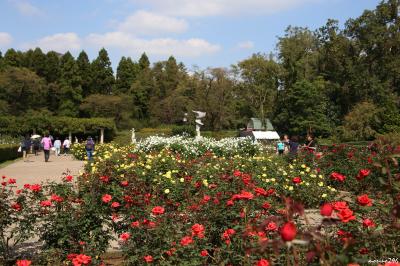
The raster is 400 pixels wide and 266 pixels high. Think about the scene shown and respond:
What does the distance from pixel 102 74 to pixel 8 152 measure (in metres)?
33.1

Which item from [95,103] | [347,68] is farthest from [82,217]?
[95,103]

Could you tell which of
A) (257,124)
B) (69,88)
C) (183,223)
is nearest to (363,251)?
(183,223)

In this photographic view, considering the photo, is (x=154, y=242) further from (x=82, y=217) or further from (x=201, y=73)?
(x=201, y=73)

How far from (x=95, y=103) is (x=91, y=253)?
47.5m

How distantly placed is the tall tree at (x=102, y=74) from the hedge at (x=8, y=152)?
2906 cm

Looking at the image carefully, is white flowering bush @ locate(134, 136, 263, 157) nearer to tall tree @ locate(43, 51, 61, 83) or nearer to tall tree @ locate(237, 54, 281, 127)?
tall tree @ locate(237, 54, 281, 127)

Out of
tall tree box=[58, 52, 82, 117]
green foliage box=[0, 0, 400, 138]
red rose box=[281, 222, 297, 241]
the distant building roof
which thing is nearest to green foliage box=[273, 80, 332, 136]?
green foliage box=[0, 0, 400, 138]

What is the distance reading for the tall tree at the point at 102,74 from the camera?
56.3 m

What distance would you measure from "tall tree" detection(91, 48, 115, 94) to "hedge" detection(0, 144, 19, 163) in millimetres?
29059

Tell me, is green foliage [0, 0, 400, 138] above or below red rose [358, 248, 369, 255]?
above

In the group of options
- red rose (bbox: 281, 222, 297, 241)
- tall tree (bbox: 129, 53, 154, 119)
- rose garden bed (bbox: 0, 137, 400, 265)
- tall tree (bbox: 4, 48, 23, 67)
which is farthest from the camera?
tall tree (bbox: 129, 53, 154, 119)

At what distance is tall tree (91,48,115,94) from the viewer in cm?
5631

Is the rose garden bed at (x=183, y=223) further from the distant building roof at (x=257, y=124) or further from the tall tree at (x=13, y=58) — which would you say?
the tall tree at (x=13, y=58)

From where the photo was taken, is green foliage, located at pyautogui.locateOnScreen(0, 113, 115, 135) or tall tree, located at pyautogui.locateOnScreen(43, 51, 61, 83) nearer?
green foliage, located at pyautogui.locateOnScreen(0, 113, 115, 135)
